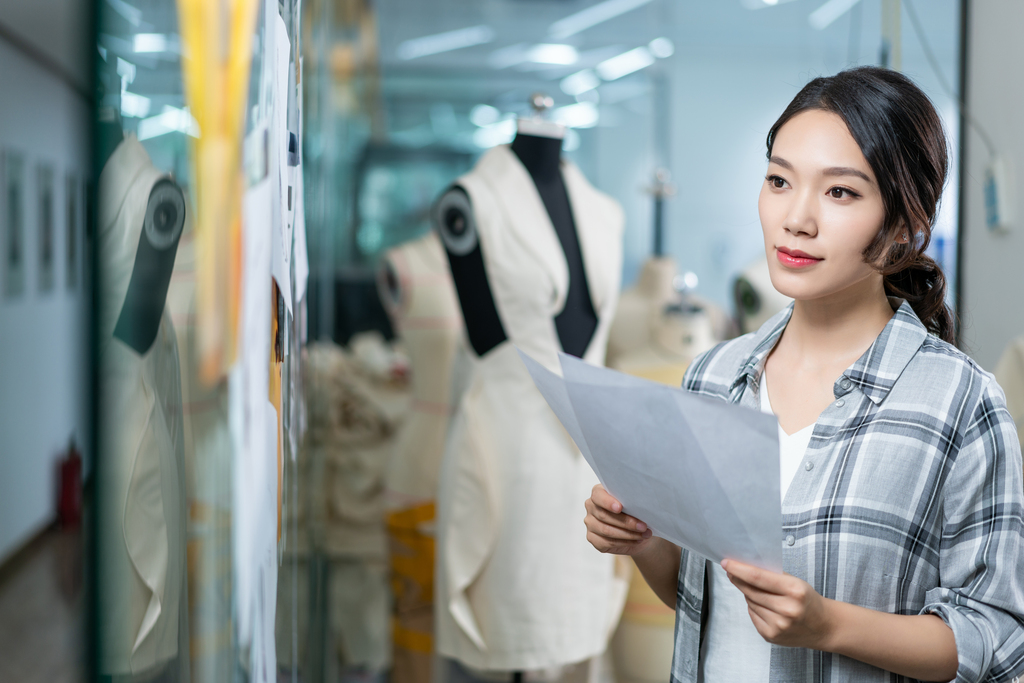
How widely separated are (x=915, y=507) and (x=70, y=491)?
2.33 feet

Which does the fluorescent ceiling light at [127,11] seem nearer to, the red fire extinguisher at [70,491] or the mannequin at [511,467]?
the red fire extinguisher at [70,491]

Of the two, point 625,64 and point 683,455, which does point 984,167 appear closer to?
point 683,455

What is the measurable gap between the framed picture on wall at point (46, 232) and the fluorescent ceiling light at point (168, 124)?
92 millimetres

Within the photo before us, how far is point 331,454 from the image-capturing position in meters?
2.86

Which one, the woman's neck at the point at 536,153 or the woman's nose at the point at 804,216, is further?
the woman's neck at the point at 536,153

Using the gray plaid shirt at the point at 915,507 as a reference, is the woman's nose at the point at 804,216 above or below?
above

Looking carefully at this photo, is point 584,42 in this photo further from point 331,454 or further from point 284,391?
point 284,391

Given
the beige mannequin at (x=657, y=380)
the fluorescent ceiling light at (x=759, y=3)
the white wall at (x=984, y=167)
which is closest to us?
the white wall at (x=984, y=167)

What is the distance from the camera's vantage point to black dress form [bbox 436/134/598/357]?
5.94ft

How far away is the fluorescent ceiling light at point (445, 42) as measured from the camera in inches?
175

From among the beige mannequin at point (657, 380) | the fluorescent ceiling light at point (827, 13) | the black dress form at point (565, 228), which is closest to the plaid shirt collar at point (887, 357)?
the black dress form at point (565, 228)

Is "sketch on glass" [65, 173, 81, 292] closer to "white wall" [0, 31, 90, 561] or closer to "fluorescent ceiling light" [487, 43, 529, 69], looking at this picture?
"white wall" [0, 31, 90, 561]

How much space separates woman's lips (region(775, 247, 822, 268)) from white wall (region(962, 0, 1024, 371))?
3.24 ft

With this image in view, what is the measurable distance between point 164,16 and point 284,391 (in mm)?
506
